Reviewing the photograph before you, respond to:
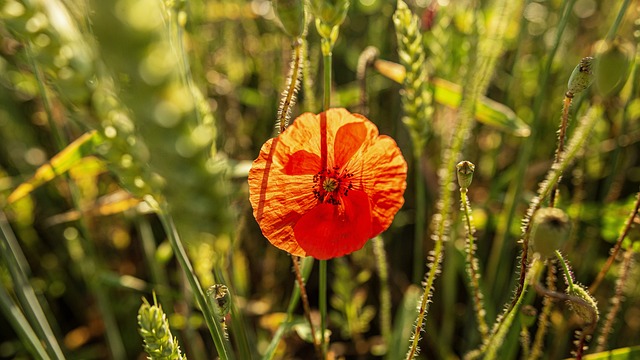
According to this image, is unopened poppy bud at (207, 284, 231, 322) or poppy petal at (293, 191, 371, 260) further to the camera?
poppy petal at (293, 191, 371, 260)

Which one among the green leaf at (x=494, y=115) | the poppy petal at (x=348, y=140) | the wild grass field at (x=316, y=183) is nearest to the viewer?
the wild grass field at (x=316, y=183)

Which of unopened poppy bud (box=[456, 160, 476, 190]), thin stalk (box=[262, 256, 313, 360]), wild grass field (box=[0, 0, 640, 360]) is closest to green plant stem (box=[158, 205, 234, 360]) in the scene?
wild grass field (box=[0, 0, 640, 360])

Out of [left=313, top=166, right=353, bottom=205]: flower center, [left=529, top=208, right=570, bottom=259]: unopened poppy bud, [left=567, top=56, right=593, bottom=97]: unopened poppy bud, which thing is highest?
[left=567, top=56, right=593, bottom=97]: unopened poppy bud

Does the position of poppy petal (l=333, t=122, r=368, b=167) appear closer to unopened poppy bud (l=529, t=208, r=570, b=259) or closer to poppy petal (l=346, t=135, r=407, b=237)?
poppy petal (l=346, t=135, r=407, b=237)

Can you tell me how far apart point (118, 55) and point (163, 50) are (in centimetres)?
2

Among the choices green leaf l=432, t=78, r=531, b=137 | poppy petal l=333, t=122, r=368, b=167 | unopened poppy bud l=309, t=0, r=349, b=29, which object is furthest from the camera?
green leaf l=432, t=78, r=531, b=137

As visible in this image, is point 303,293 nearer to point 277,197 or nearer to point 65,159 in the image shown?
point 277,197

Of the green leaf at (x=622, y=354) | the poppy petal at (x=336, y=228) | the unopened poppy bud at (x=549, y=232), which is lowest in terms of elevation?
the green leaf at (x=622, y=354)

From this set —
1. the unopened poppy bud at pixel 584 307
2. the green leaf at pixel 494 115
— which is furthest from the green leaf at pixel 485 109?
the unopened poppy bud at pixel 584 307

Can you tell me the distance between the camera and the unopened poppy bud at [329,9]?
461mm

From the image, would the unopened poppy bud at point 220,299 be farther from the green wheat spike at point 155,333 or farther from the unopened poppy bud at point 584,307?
the unopened poppy bud at point 584,307

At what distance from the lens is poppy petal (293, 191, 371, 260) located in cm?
65

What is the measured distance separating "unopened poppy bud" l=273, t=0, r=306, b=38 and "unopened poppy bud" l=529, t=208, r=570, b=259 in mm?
258

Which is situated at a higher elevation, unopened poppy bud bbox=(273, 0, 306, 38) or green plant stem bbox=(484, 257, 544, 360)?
unopened poppy bud bbox=(273, 0, 306, 38)
